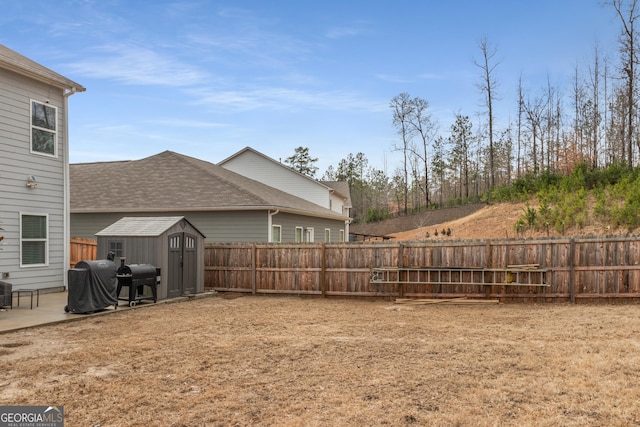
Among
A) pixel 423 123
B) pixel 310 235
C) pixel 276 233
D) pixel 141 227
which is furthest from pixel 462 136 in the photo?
pixel 141 227

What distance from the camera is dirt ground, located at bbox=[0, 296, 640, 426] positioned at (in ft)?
13.4

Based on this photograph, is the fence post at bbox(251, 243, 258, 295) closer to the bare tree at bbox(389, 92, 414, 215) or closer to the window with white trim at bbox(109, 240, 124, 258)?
the window with white trim at bbox(109, 240, 124, 258)

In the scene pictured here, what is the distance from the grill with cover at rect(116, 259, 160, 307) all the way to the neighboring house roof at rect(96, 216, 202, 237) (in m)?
0.83

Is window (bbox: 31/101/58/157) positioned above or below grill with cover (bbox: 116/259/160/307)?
above

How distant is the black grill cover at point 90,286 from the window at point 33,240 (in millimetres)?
2808

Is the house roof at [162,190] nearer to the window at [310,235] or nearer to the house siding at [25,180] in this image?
the window at [310,235]

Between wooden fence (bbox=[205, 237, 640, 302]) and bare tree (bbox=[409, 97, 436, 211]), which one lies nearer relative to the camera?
wooden fence (bbox=[205, 237, 640, 302])

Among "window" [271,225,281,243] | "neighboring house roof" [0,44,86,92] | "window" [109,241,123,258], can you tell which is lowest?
"window" [109,241,123,258]

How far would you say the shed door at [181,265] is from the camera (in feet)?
37.9

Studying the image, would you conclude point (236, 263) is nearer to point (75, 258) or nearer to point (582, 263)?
point (75, 258)

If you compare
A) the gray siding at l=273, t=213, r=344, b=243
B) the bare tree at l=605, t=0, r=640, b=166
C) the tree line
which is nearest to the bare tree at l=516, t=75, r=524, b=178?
the tree line

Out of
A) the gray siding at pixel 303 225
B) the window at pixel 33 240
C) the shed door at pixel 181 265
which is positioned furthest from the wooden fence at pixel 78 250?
the gray siding at pixel 303 225

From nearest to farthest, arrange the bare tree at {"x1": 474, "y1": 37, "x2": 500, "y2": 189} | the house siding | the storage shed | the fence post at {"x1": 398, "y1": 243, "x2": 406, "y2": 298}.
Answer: the house siding → the storage shed → the fence post at {"x1": 398, "y1": 243, "x2": 406, "y2": 298} → the bare tree at {"x1": 474, "y1": 37, "x2": 500, "y2": 189}

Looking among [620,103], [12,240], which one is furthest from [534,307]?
[620,103]
